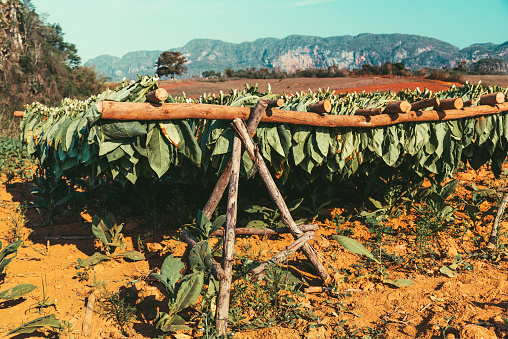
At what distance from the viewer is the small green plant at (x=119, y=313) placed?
2.84 m

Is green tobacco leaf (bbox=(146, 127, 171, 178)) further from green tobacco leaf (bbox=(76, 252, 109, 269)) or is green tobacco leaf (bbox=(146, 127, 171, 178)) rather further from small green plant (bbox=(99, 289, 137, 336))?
green tobacco leaf (bbox=(76, 252, 109, 269))

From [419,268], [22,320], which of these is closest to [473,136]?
[419,268]

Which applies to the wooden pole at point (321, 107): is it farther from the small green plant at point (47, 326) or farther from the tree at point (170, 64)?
the tree at point (170, 64)

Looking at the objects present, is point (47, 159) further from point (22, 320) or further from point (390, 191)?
point (390, 191)

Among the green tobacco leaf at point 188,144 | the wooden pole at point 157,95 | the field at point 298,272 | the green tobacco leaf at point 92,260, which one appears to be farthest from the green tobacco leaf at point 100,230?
the wooden pole at point 157,95

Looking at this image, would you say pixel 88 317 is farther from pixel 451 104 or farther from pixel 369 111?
pixel 451 104

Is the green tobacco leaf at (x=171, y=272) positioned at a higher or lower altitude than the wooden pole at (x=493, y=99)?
lower

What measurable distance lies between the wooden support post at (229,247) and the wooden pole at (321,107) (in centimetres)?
89

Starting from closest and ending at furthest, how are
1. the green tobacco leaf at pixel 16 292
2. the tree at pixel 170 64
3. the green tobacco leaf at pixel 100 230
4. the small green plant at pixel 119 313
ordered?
the small green plant at pixel 119 313 → the green tobacco leaf at pixel 16 292 → the green tobacco leaf at pixel 100 230 → the tree at pixel 170 64

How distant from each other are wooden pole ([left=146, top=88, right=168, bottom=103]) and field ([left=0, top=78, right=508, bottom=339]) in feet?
5.52

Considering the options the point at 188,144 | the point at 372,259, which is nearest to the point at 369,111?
the point at 372,259

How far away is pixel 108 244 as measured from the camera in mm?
3877

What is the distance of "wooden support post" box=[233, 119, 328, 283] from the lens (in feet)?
10.8

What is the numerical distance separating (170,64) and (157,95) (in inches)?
1897
